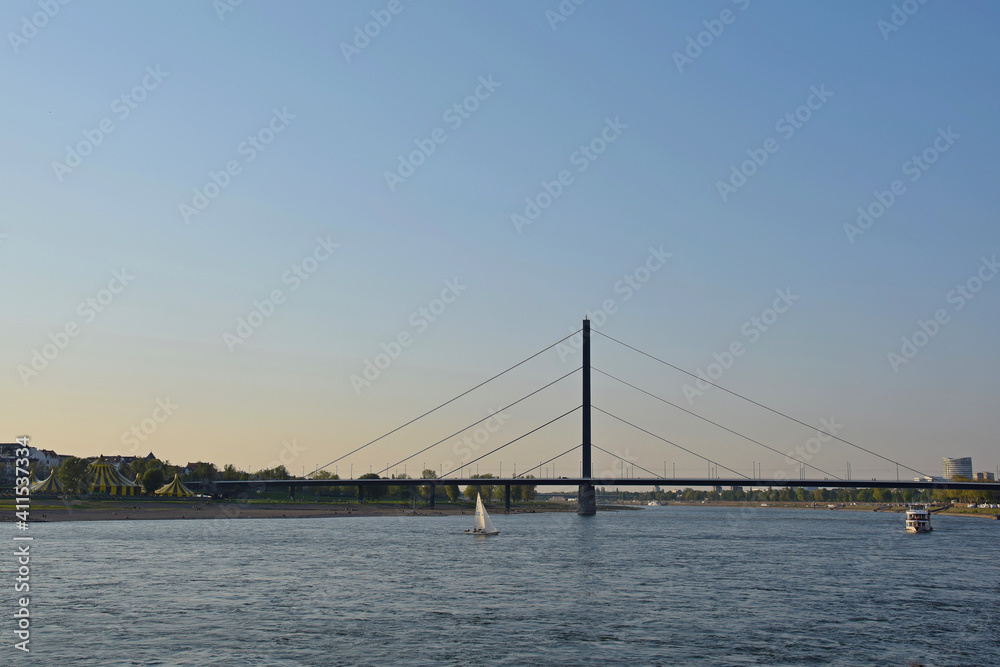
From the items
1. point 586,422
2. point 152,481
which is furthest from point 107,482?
point 586,422

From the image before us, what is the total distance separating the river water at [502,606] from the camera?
30.8 meters

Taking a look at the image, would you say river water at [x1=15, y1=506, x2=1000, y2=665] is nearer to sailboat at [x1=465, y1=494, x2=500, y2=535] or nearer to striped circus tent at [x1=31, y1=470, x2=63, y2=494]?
sailboat at [x1=465, y1=494, x2=500, y2=535]

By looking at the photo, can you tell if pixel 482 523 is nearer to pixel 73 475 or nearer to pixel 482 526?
pixel 482 526

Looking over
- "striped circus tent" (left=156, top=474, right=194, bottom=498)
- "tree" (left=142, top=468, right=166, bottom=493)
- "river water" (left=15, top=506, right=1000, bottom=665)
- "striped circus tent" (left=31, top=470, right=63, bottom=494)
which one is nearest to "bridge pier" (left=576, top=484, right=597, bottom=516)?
"striped circus tent" (left=156, top=474, right=194, bottom=498)

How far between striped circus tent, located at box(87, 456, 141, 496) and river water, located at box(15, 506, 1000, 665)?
87007 millimetres

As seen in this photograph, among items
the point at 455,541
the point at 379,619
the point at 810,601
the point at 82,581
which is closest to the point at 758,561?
the point at 810,601

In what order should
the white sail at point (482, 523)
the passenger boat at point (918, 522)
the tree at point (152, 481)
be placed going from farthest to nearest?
the tree at point (152, 481) < the passenger boat at point (918, 522) < the white sail at point (482, 523)

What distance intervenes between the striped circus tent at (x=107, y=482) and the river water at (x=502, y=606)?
87.0 m

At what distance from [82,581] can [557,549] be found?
42.2 metres

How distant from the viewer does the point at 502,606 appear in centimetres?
4172

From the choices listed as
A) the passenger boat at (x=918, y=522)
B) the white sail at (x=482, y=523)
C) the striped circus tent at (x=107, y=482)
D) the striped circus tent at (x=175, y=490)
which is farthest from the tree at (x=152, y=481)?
the passenger boat at (x=918, y=522)

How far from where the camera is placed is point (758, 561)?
6875 cm

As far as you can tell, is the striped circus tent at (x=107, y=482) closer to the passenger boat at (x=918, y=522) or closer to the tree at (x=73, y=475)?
the tree at (x=73, y=475)

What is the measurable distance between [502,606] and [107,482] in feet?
453
